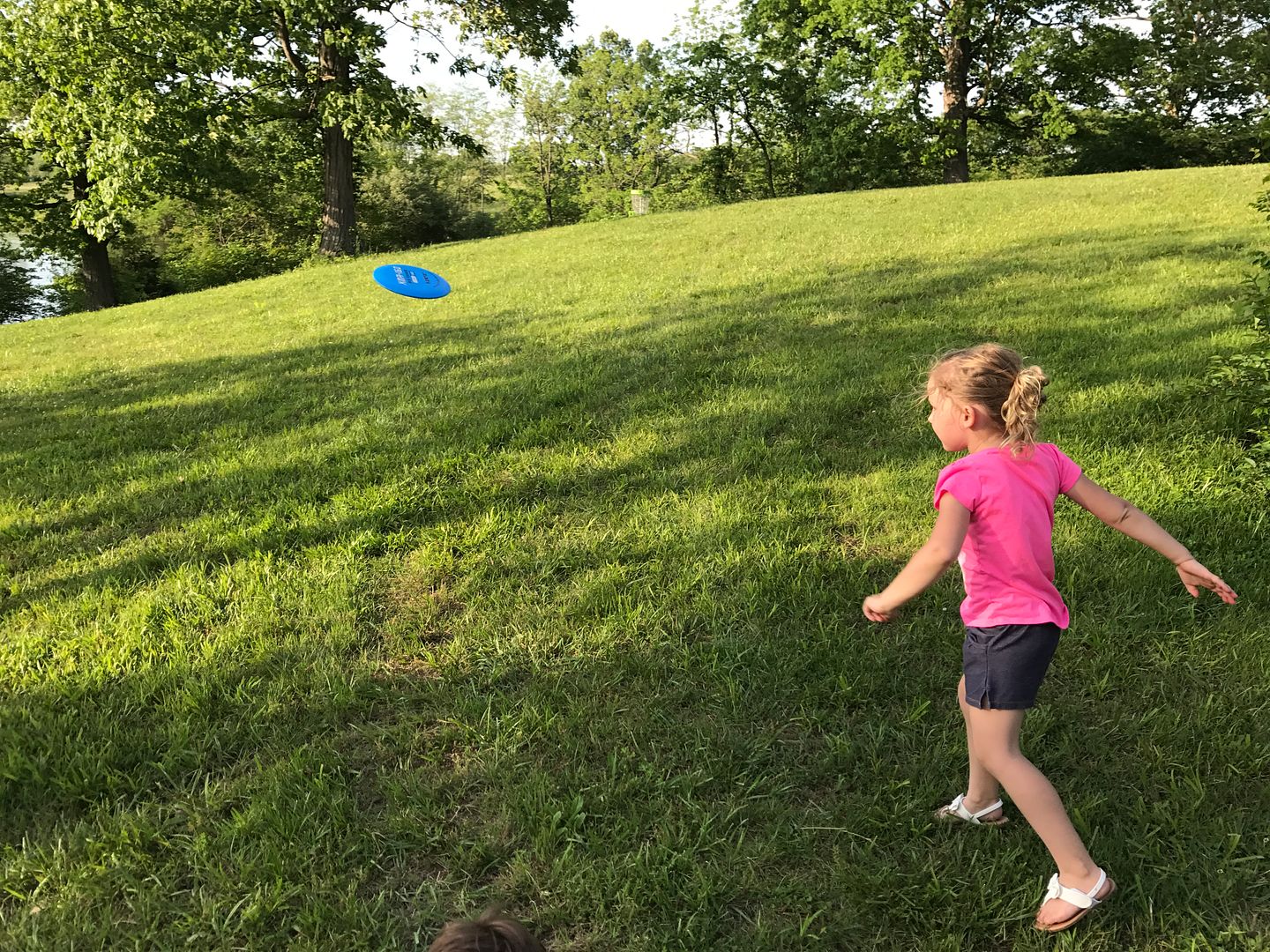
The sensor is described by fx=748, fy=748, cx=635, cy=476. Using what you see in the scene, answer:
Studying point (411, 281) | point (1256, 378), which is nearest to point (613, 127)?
point (411, 281)

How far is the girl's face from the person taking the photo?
6.91 ft

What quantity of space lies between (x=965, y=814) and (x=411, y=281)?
524 inches

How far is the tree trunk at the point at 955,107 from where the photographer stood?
103 ft

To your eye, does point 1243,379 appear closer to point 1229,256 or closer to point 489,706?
point 489,706

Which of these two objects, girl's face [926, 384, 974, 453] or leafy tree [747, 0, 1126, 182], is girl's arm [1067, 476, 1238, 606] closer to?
girl's face [926, 384, 974, 453]

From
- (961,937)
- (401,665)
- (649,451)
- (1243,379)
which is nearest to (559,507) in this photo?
(649,451)

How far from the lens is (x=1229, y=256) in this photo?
8484 mm

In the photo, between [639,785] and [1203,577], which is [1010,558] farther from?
[639,785]

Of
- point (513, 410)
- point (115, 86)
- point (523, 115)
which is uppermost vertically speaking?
point (523, 115)

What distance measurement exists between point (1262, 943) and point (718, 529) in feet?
8.77

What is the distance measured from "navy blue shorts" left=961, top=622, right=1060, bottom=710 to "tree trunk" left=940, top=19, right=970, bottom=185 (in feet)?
113

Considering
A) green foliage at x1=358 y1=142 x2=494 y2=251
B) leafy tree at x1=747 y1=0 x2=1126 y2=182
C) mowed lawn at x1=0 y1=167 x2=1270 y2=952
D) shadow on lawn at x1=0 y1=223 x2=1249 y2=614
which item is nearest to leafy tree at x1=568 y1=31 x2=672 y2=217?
green foliage at x1=358 y1=142 x2=494 y2=251

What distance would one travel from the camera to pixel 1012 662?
6.71 ft

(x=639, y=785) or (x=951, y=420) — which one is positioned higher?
(x=951, y=420)
